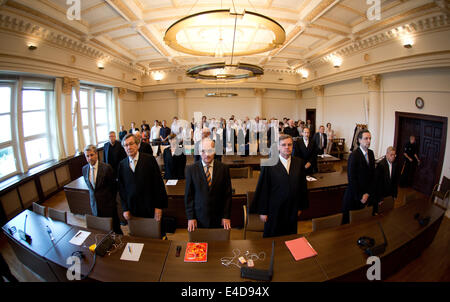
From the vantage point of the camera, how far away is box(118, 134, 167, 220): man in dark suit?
9.33ft

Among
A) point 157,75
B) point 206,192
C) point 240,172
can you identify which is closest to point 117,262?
point 206,192

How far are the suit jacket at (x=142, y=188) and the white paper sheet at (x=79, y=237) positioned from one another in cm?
56

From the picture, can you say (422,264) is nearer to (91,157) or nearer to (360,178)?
(360,178)

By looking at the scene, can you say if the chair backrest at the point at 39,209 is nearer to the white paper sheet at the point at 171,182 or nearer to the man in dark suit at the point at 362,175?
the white paper sheet at the point at 171,182

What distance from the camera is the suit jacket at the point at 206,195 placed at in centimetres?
261

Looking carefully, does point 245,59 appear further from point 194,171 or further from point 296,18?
point 194,171

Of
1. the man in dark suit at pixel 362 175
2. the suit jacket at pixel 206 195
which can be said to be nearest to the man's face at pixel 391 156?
the man in dark suit at pixel 362 175

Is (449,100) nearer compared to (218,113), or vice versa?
(449,100)

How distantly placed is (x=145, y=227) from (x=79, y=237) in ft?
2.49

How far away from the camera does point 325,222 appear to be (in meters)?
2.56

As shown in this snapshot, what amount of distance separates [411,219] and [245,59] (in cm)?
930
